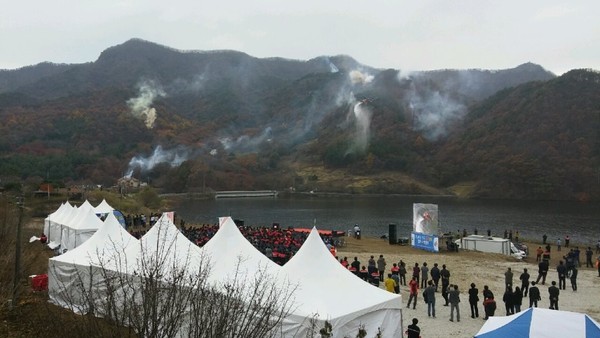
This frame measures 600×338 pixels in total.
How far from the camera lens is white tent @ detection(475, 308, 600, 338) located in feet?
28.1

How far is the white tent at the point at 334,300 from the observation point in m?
10.4

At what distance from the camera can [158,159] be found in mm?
163625

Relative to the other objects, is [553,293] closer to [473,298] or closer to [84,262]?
[473,298]

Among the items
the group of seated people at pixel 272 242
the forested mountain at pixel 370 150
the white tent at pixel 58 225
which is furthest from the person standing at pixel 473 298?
the forested mountain at pixel 370 150

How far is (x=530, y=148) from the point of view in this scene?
133375 millimetres

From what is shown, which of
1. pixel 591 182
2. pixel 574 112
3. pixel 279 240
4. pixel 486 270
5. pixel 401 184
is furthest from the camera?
pixel 574 112

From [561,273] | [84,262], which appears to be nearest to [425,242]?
[561,273]

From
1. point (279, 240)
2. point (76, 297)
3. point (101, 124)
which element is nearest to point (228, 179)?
point (101, 124)

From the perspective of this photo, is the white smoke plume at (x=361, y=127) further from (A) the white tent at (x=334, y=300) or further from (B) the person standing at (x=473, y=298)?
(A) the white tent at (x=334, y=300)

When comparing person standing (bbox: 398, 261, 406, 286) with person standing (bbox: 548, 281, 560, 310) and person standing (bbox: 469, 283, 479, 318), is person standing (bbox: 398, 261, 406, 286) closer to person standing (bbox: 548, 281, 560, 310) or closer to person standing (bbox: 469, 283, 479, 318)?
person standing (bbox: 469, 283, 479, 318)

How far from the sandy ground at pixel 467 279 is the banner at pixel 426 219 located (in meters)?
1.50

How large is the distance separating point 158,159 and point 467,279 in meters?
152

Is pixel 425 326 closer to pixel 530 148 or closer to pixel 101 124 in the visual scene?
pixel 530 148

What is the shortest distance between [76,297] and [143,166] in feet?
460
